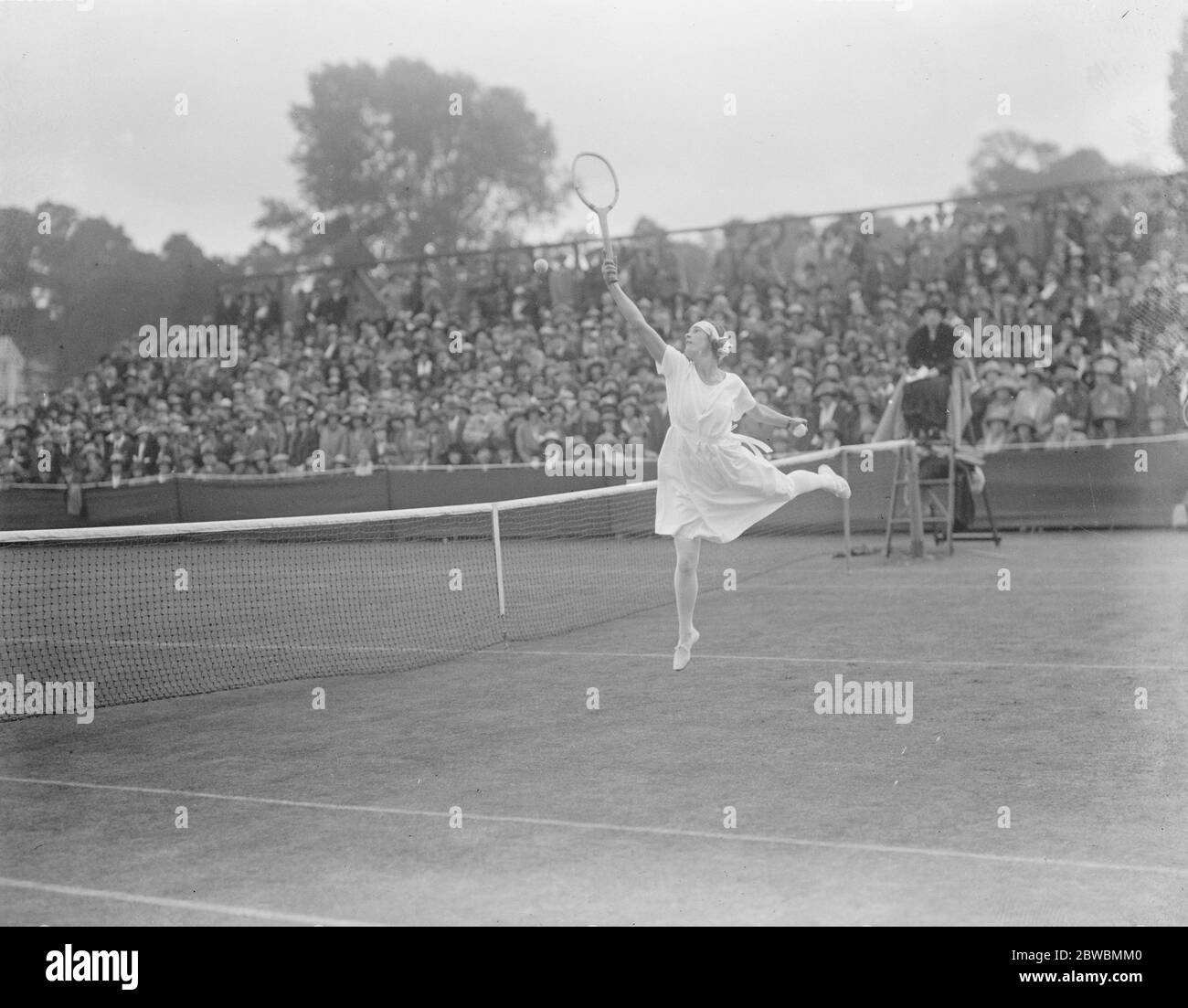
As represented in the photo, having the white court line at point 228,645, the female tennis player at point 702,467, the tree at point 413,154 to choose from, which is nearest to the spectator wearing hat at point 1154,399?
the female tennis player at point 702,467

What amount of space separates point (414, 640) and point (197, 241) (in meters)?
27.7

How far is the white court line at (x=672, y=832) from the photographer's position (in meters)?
4.97

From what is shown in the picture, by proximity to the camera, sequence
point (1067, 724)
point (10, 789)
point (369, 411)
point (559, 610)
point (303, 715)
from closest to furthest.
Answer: point (10, 789) → point (1067, 724) → point (303, 715) → point (559, 610) → point (369, 411)

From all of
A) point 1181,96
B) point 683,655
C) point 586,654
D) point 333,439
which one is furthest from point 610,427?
point 683,655

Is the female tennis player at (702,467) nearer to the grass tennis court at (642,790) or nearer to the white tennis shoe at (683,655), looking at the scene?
the white tennis shoe at (683,655)

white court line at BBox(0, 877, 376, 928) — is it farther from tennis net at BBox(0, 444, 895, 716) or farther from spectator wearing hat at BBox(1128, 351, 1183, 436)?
spectator wearing hat at BBox(1128, 351, 1183, 436)

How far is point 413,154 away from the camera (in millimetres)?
45250

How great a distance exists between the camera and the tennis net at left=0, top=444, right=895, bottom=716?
10367 mm

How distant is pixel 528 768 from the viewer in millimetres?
6688

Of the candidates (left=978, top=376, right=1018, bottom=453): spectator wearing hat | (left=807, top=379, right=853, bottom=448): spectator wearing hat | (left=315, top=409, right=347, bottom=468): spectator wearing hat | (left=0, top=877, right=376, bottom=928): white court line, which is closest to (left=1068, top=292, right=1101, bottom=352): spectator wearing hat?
(left=978, top=376, right=1018, bottom=453): spectator wearing hat

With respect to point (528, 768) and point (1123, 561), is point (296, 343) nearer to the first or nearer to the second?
point (1123, 561)

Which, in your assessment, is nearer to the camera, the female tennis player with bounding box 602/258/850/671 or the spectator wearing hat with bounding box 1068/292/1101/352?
the female tennis player with bounding box 602/258/850/671

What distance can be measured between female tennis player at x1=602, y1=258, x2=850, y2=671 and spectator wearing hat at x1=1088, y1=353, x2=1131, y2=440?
10240mm

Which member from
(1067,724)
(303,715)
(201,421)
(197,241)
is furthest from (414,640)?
(197,241)
